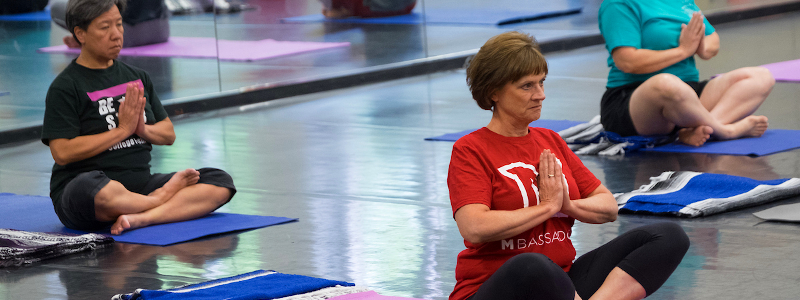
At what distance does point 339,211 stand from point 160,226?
622mm

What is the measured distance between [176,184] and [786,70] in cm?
490

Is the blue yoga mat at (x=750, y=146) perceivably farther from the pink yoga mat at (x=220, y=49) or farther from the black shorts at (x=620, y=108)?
the pink yoga mat at (x=220, y=49)

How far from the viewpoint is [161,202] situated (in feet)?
11.8

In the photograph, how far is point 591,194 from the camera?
2191mm

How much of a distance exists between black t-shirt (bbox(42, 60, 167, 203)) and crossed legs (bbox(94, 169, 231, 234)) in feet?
0.29

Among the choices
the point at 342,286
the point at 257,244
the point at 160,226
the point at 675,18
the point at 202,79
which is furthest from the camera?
the point at 202,79

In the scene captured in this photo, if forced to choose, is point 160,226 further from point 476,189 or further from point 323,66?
point 323,66

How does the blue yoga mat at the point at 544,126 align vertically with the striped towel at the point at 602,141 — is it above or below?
below

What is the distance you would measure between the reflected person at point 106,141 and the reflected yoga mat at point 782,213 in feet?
5.81

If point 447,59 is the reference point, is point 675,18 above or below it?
above

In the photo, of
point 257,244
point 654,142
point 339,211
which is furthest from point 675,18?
point 257,244

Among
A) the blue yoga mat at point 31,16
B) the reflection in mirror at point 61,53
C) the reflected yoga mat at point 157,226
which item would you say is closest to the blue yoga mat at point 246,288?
the reflected yoga mat at point 157,226

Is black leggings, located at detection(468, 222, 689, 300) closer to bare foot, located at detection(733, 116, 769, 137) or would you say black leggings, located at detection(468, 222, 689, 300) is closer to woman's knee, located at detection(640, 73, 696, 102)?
woman's knee, located at detection(640, 73, 696, 102)

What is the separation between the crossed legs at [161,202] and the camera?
136 inches
